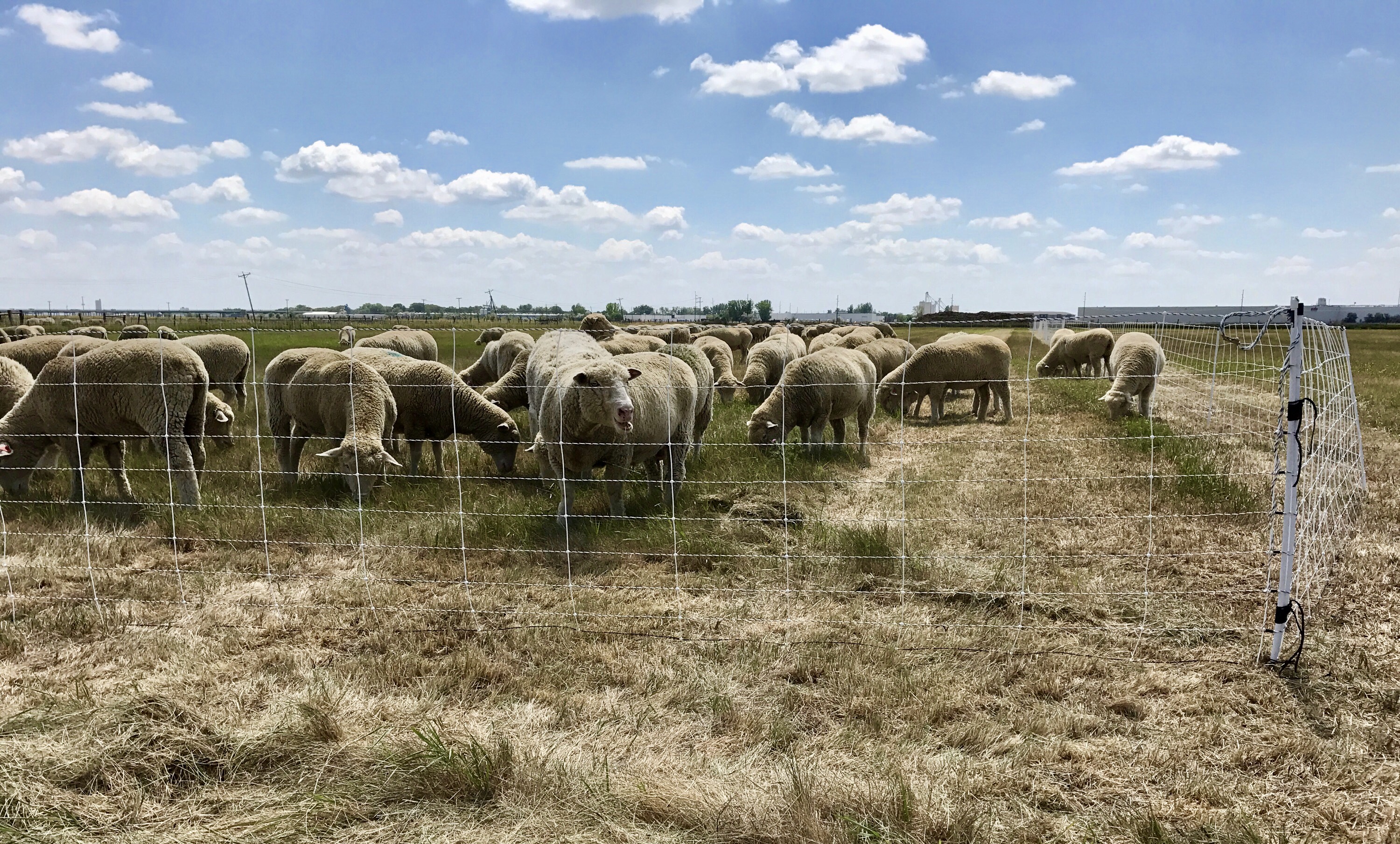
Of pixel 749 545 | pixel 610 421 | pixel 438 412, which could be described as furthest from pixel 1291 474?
pixel 438 412

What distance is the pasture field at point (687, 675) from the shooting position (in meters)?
3.50

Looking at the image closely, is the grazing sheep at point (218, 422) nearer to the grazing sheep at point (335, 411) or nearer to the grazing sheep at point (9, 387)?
the grazing sheep at point (335, 411)

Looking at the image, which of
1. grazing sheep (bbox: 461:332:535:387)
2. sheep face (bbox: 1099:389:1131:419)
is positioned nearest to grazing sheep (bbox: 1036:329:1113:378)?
sheep face (bbox: 1099:389:1131:419)

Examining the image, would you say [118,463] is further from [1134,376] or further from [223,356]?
[1134,376]

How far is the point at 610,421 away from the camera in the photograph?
768 cm

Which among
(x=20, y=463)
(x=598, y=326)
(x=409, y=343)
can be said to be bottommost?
(x=20, y=463)

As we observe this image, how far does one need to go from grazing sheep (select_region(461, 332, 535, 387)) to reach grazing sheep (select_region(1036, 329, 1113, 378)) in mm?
14726

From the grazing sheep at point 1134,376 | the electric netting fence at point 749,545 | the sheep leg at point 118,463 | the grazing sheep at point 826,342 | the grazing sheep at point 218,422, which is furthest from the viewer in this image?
the grazing sheep at point 826,342

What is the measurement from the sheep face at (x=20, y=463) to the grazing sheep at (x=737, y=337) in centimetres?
2356

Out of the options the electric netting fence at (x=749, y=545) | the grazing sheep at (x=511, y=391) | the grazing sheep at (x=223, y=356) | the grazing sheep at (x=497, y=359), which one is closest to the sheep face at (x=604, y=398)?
the electric netting fence at (x=749, y=545)

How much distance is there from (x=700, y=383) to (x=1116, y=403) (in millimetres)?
9201

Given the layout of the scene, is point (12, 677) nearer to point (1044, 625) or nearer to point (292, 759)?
point (292, 759)

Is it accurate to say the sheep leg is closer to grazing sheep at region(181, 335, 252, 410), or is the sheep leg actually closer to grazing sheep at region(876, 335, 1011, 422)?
grazing sheep at region(181, 335, 252, 410)

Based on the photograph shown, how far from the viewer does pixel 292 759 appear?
12.8 ft
